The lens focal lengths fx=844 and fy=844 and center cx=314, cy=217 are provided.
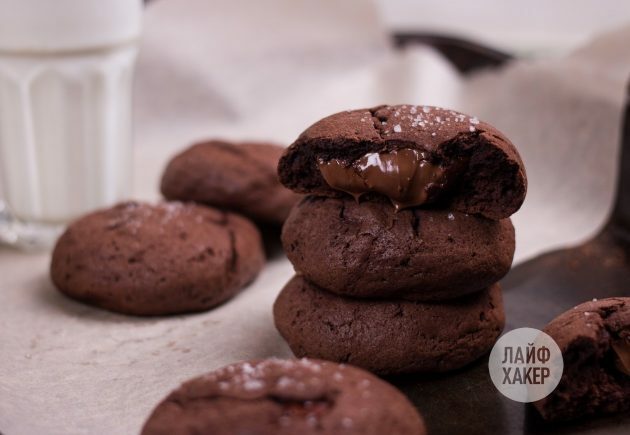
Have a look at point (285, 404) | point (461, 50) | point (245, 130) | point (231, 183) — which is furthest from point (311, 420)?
point (461, 50)

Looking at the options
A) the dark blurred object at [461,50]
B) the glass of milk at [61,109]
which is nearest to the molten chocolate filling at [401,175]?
the glass of milk at [61,109]

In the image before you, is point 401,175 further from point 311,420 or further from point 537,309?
point 537,309

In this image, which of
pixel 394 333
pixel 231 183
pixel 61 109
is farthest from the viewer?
pixel 61 109

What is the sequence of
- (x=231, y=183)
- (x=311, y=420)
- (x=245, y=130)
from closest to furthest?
(x=311, y=420)
(x=231, y=183)
(x=245, y=130)

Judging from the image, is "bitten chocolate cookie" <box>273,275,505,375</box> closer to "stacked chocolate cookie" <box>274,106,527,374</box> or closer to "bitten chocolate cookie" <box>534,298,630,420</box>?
"stacked chocolate cookie" <box>274,106,527,374</box>

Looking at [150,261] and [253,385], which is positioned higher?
[253,385]

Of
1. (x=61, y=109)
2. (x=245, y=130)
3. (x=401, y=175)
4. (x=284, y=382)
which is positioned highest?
(x=401, y=175)
